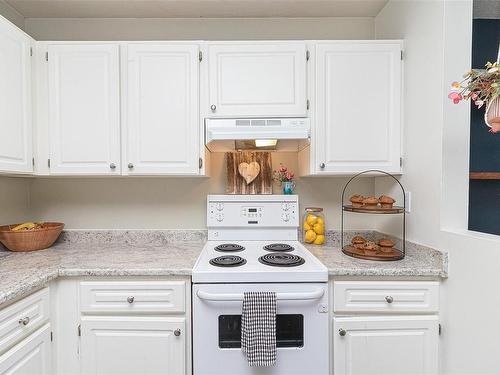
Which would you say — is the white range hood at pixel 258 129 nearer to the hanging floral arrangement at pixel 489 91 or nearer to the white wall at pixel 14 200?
the hanging floral arrangement at pixel 489 91

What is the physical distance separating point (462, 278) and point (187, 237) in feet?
5.29

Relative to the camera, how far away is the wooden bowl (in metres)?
1.61

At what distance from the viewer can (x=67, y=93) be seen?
1.62 m

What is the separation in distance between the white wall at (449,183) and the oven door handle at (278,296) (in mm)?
646

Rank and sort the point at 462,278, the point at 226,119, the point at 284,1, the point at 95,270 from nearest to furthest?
the point at 462,278 → the point at 95,270 → the point at 226,119 → the point at 284,1

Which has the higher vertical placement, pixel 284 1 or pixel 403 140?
pixel 284 1

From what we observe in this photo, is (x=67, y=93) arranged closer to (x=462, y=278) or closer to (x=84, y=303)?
(x=84, y=303)

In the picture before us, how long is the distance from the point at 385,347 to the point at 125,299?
1312 mm

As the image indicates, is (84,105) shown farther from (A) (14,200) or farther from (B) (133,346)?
(B) (133,346)

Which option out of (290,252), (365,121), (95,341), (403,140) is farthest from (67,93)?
(403,140)

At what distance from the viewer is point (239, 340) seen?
1312mm

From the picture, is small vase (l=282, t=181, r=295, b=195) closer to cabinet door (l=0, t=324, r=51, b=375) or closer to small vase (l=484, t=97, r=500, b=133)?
small vase (l=484, t=97, r=500, b=133)

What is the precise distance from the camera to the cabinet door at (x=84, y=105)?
63.5 inches

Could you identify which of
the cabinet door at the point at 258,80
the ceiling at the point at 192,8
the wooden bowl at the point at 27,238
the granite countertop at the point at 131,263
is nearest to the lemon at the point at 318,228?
the granite countertop at the point at 131,263
